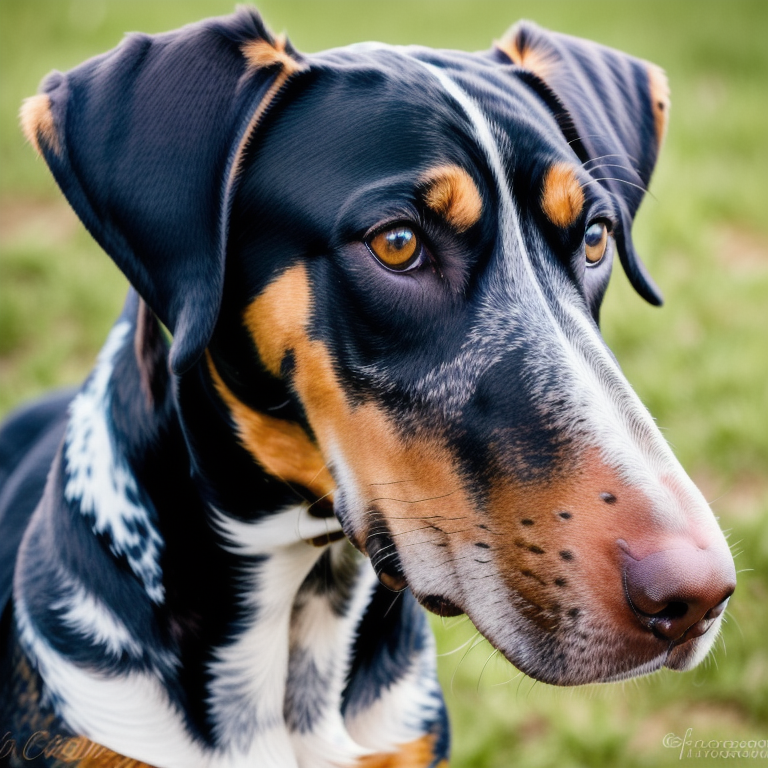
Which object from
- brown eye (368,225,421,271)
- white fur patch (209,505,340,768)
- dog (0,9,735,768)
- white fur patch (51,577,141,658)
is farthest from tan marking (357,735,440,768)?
brown eye (368,225,421,271)

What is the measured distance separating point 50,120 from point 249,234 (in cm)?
57

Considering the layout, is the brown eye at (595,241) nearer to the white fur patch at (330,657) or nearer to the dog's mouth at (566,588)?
the dog's mouth at (566,588)

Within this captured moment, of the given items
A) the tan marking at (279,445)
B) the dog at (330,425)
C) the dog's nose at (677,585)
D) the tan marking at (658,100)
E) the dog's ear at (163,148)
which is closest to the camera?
the dog's nose at (677,585)

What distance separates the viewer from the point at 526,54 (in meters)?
3.16

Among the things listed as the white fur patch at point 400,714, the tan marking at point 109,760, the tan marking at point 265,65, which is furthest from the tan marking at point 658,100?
the tan marking at point 109,760

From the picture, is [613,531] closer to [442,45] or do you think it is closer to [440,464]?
[440,464]

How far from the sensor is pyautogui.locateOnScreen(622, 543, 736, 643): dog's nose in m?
1.99

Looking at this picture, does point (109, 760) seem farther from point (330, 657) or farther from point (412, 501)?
point (412, 501)

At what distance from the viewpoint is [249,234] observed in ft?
8.37

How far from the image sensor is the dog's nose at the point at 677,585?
199 centimetres

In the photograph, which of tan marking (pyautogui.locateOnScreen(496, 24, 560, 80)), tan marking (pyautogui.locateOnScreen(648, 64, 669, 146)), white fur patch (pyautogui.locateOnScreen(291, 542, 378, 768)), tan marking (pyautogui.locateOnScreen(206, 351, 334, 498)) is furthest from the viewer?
tan marking (pyautogui.locateOnScreen(648, 64, 669, 146))

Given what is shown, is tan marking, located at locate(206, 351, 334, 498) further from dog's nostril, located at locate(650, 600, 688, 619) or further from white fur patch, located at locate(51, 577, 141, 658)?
dog's nostril, located at locate(650, 600, 688, 619)

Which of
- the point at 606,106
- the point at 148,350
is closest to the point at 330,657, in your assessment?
the point at 148,350

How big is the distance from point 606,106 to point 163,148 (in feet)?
4.80
